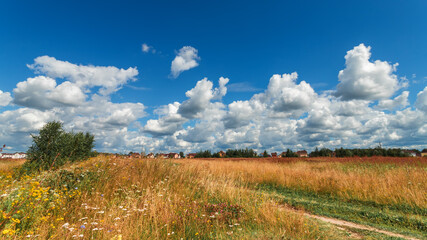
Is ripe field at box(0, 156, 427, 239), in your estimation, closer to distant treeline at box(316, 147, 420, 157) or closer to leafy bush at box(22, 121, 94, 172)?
leafy bush at box(22, 121, 94, 172)

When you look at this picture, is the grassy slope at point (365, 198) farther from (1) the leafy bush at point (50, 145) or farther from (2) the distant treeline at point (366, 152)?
(2) the distant treeline at point (366, 152)

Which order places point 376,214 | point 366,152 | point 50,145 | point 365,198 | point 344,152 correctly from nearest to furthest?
point 376,214 < point 365,198 < point 50,145 < point 366,152 < point 344,152

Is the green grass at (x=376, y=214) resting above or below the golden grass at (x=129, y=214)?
below

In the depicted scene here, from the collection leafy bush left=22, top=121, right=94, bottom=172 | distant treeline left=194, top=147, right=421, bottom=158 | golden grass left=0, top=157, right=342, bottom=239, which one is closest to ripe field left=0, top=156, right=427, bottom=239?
golden grass left=0, top=157, right=342, bottom=239

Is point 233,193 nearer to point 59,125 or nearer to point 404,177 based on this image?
point 404,177

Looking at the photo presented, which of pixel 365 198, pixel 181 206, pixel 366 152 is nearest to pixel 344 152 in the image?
pixel 366 152

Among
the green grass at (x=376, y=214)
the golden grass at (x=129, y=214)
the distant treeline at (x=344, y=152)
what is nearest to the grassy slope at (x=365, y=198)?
the green grass at (x=376, y=214)

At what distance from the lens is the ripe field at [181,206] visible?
3938 mm

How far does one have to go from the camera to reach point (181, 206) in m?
5.58

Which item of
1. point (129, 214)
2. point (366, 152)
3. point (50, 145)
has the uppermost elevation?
point (50, 145)

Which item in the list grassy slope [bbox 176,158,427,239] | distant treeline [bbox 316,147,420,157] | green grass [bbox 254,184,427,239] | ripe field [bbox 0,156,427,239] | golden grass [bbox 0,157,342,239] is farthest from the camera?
distant treeline [bbox 316,147,420,157]

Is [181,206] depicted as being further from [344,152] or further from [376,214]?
[344,152]

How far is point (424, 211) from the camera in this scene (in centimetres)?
693

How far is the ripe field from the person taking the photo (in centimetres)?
394
